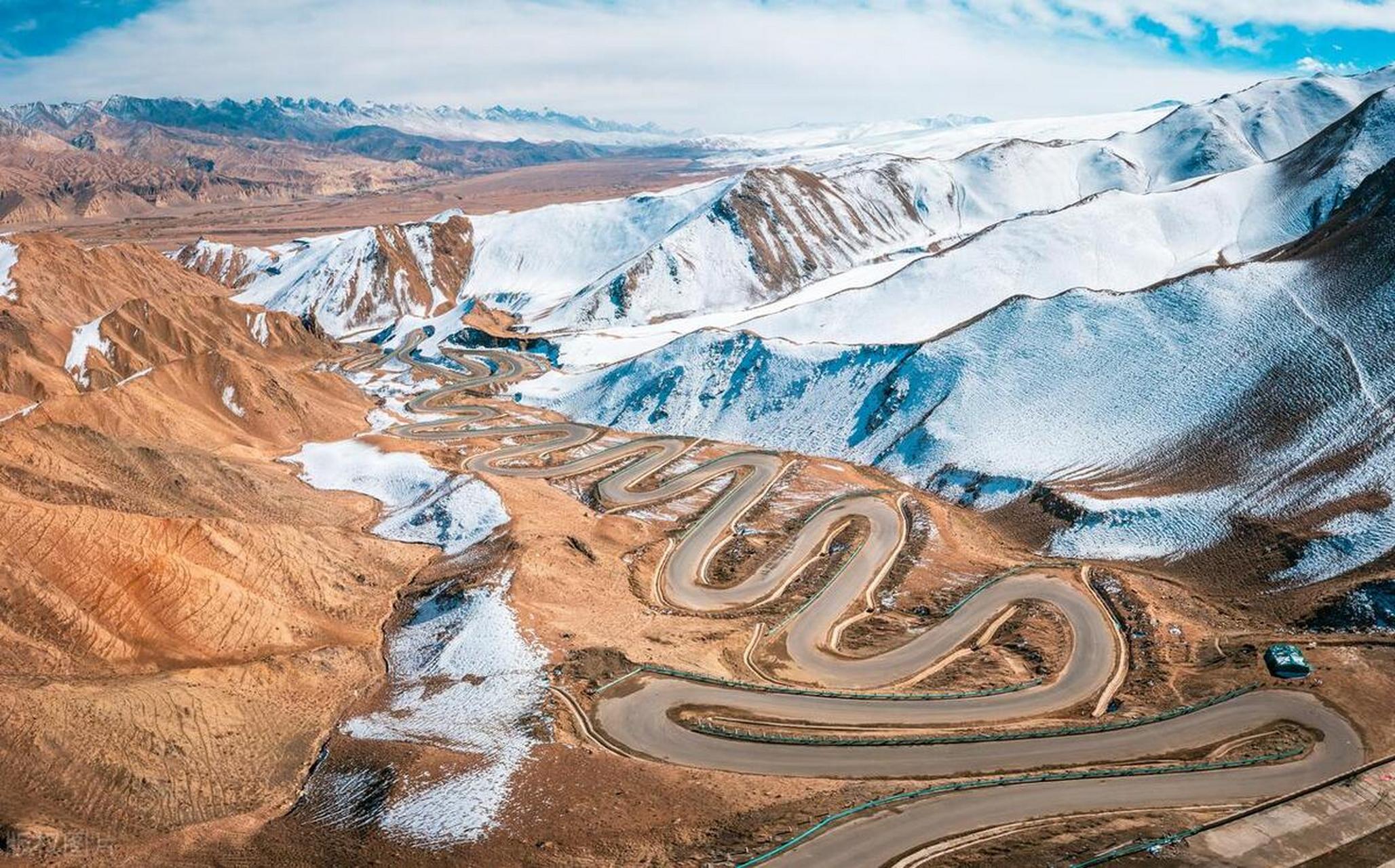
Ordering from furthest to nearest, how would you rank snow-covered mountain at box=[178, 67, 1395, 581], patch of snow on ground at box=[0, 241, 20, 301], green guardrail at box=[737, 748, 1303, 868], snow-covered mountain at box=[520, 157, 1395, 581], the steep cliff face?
the steep cliff face → patch of snow on ground at box=[0, 241, 20, 301] → snow-covered mountain at box=[178, 67, 1395, 581] → snow-covered mountain at box=[520, 157, 1395, 581] → green guardrail at box=[737, 748, 1303, 868]

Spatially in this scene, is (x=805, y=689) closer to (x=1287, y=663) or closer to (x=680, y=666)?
(x=680, y=666)

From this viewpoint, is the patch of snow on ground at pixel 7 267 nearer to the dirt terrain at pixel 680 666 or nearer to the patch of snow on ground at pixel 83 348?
the patch of snow on ground at pixel 83 348

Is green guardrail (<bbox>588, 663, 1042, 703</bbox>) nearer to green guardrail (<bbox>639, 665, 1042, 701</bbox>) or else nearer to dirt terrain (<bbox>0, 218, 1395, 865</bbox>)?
green guardrail (<bbox>639, 665, 1042, 701</bbox>)

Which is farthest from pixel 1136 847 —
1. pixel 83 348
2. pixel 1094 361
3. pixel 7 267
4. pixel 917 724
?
pixel 7 267

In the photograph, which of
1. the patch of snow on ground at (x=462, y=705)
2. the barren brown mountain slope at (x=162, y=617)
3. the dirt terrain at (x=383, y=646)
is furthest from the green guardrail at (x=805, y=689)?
the barren brown mountain slope at (x=162, y=617)

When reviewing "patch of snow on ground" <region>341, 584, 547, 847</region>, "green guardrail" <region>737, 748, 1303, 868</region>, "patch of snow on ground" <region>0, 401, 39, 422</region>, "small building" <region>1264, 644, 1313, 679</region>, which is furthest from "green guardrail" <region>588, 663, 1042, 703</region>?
"patch of snow on ground" <region>0, 401, 39, 422</region>

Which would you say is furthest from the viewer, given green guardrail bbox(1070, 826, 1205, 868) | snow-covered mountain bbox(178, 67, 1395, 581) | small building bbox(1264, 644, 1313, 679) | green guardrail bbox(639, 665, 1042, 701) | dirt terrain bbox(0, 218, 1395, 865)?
snow-covered mountain bbox(178, 67, 1395, 581)
